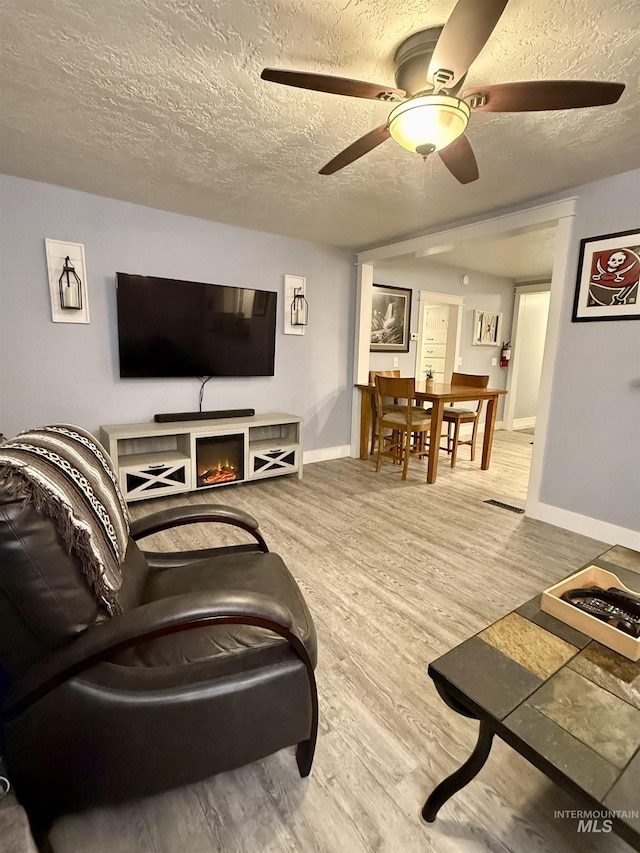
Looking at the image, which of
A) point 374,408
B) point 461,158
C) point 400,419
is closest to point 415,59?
point 461,158

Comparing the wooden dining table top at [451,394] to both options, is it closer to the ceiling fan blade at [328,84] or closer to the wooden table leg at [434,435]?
the wooden table leg at [434,435]

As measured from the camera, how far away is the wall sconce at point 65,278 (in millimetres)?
2926

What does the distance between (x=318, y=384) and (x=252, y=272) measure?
1355 millimetres

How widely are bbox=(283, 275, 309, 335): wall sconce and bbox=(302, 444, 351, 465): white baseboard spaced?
4.44 feet

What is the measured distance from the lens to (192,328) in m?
3.50

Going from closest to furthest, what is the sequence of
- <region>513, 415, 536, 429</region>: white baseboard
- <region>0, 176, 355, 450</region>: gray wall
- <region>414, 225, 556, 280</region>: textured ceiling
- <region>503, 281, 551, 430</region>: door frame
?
1. <region>0, 176, 355, 450</region>: gray wall
2. <region>414, 225, 556, 280</region>: textured ceiling
3. <region>503, 281, 551, 430</region>: door frame
4. <region>513, 415, 536, 429</region>: white baseboard

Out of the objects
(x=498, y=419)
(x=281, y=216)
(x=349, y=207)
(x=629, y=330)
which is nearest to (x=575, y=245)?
(x=629, y=330)

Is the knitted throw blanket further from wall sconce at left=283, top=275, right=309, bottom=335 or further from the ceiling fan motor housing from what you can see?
wall sconce at left=283, top=275, right=309, bottom=335

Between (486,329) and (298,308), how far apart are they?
352cm

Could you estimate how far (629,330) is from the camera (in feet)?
8.43

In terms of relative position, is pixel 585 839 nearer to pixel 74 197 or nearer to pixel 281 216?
pixel 281 216

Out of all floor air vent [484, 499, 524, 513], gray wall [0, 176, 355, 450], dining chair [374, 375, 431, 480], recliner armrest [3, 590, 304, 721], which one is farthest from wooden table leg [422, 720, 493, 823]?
gray wall [0, 176, 355, 450]

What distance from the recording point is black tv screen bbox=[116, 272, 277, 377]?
10.6 ft

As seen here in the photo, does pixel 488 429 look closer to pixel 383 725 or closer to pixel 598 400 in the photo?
pixel 598 400
